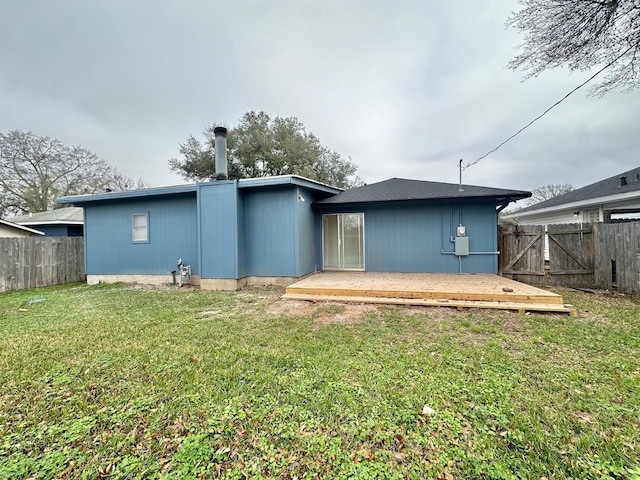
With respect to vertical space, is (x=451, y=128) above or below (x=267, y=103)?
below

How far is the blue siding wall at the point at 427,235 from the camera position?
7.06 meters

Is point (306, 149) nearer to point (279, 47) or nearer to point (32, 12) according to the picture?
point (279, 47)

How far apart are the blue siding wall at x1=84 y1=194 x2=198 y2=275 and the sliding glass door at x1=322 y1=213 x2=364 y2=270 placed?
13.2 feet

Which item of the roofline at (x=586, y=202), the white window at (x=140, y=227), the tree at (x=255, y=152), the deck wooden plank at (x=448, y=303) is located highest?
the tree at (x=255, y=152)

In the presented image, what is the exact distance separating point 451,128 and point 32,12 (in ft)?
49.8

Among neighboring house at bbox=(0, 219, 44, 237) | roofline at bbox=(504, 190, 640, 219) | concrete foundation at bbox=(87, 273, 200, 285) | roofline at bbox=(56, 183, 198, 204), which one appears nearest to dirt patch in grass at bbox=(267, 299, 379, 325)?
concrete foundation at bbox=(87, 273, 200, 285)

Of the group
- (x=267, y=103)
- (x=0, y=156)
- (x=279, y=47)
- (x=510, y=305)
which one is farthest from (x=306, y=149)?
(x=0, y=156)

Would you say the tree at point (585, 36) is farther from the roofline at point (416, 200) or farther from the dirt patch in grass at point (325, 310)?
the dirt patch in grass at point (325, 310)

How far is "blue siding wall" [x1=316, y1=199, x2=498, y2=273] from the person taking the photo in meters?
7.06

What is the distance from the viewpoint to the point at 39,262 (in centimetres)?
824

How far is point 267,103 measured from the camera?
13.3m

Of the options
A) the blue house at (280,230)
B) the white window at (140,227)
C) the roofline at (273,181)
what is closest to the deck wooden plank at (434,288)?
the blue house at (280,230)

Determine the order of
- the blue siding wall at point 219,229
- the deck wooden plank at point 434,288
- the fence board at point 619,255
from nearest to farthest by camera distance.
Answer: the deck wooden plank at point 434,288
the fence board at point 619,255
the blue siding wall at point 219,229

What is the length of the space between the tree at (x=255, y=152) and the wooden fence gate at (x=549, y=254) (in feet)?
40.3
